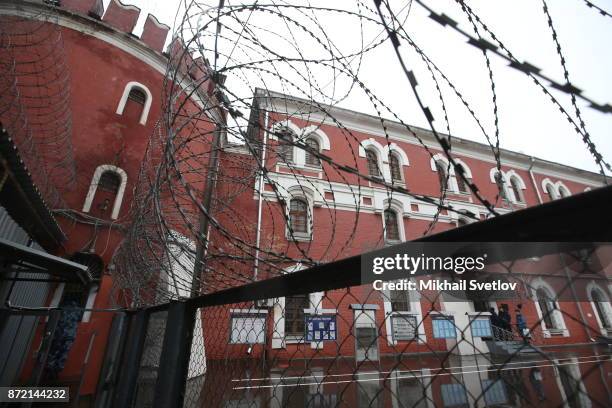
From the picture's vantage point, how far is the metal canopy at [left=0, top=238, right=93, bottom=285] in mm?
3564

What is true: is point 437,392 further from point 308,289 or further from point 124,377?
point 308,289

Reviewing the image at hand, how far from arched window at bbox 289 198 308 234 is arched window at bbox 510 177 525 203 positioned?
1149cm

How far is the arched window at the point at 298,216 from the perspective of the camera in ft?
34.5

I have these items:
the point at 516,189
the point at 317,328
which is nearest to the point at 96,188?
the point at 317,328

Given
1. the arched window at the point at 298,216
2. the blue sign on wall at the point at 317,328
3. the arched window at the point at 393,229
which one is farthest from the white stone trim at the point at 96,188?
the arched window at the point at 393,229

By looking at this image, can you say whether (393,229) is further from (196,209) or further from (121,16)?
(121,16)

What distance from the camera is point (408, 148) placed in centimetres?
1398

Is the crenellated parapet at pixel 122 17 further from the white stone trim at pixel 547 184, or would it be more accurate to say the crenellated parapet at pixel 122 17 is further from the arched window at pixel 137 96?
the white stone trim at pixel 547 184

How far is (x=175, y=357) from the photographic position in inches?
63.6

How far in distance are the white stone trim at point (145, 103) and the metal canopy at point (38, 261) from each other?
5.65 metres

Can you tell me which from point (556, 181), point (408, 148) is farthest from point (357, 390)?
point (556, 181)

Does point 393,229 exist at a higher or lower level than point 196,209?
higher

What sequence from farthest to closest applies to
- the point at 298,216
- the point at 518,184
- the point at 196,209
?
the point at 518,184
the point at 298,216
the point at 196,209

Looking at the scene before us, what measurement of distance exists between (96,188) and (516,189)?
18.2 metres
